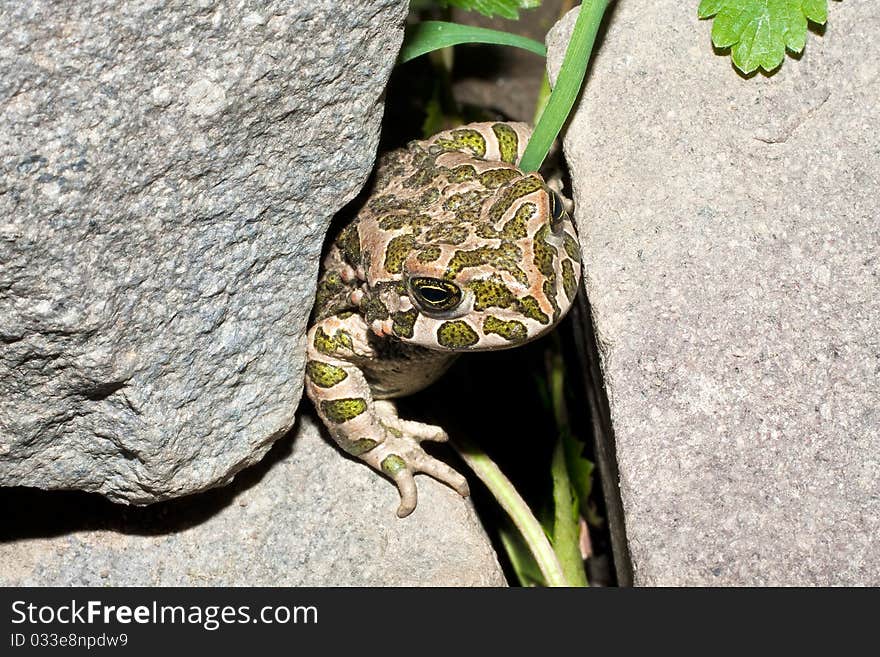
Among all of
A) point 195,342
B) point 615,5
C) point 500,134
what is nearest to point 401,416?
point 500,134

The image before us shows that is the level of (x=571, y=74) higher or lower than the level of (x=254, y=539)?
higher

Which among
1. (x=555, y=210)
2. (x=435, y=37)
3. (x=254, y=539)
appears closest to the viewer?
(x=555, y=210)

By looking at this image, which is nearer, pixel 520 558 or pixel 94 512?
pixel 94 512

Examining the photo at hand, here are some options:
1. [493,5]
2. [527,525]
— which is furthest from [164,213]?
[527,525]

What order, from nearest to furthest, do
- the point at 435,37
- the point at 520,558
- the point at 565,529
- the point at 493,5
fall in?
the point at 435,37 → the point at 493,5 → the point at 565,529 → the point at 520,558

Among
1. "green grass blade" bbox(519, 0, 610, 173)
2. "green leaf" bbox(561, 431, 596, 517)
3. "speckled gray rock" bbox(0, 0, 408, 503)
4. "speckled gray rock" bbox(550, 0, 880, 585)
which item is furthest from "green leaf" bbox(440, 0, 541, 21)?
"green leaf" bbox(561, 431, 596, 517)

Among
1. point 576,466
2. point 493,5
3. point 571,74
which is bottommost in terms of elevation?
point 576,466

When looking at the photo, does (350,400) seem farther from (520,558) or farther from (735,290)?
(735,290)
